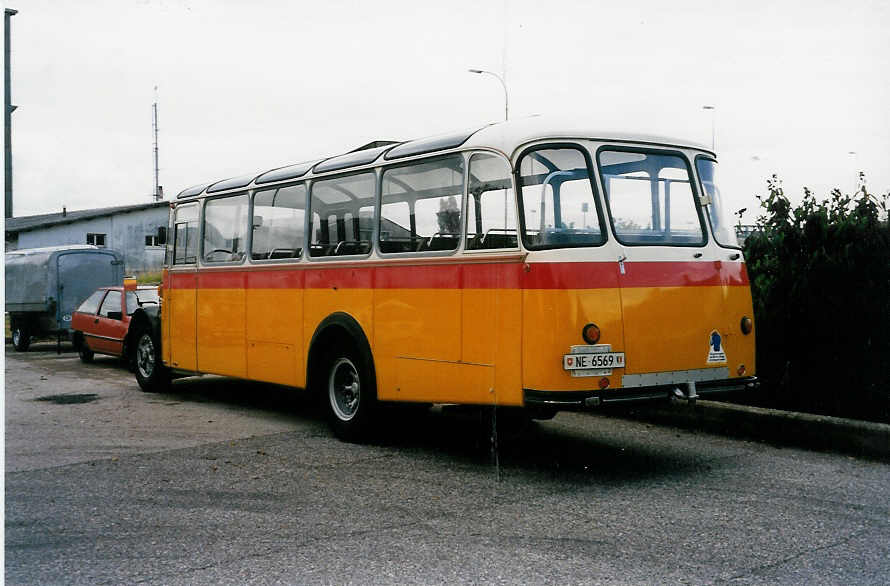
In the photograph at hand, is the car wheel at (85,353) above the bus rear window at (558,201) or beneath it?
beneath

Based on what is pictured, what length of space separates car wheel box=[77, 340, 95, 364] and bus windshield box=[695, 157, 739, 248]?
45.6 feet

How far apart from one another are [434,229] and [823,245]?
405 centimetres

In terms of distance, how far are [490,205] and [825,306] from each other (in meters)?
3.80

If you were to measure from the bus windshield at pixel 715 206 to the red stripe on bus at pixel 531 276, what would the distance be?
28 cm

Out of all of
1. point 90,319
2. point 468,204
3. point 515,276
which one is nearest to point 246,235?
point 468,204

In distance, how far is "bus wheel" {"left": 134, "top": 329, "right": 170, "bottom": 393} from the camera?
12.7m

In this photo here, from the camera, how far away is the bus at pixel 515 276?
6781 mm

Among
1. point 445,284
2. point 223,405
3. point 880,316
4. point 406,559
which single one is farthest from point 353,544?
point 223,405

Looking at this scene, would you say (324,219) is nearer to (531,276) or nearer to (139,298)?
(531,276)

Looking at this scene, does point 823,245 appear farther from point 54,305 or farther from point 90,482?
point 54,305

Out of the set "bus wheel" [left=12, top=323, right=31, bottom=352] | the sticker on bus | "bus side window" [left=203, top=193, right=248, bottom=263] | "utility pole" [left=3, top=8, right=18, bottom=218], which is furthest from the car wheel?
the sticker on bus

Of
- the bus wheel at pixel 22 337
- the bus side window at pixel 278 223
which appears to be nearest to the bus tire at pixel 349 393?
the bus side window at pixel 278 223

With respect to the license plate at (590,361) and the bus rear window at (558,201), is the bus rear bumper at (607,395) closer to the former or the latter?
the license plate at (590,361)

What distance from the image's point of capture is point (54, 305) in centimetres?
2230
